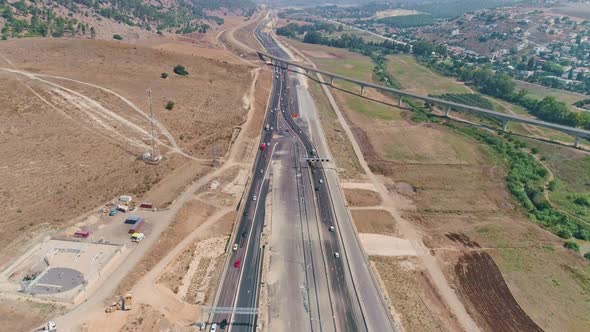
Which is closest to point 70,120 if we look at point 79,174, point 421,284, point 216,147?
point 79,174

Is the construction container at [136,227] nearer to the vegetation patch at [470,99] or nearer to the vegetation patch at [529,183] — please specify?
the vegetation patch at [529,183]

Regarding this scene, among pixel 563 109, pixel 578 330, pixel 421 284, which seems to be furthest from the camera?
pixel 563 109

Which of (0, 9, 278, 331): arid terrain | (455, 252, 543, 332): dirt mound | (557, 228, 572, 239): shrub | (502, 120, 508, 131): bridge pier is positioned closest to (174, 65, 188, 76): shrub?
(0, 9, 278, 331): arid terrain

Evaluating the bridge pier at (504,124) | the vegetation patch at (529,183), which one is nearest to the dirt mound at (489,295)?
the vegetation patch at (529,183)

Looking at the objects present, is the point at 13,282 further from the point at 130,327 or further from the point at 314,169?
the point at 314,169

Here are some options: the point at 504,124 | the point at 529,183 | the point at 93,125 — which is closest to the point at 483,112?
the point at 504,124

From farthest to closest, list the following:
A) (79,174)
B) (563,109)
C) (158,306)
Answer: (563,109), (79,174), (158,306)

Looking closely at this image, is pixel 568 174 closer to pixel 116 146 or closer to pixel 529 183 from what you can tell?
pixel 529 183
